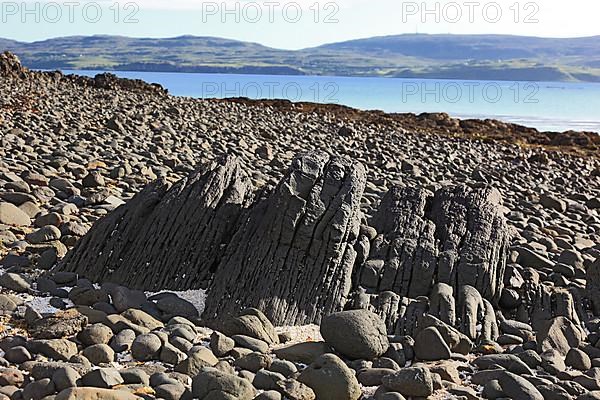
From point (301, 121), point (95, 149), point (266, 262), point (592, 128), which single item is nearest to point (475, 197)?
point (266, 262)

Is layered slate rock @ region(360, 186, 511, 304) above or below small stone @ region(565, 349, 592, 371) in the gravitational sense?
above

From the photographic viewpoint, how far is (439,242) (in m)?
6.16

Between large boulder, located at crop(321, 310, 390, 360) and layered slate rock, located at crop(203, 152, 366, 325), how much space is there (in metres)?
0.65

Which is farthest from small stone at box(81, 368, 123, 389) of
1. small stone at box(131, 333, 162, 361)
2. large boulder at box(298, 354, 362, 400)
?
large boulder at box(298, 354, 362, 400)

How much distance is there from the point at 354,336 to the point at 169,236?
213 cm

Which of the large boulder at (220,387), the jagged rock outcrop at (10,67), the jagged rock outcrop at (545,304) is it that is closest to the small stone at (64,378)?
the large boulder at (220,387)

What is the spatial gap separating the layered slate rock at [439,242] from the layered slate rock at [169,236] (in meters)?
1.30

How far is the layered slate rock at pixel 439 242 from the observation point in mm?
5883

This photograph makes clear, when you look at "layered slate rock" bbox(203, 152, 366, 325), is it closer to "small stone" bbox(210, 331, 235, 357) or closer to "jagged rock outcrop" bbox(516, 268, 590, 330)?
"small stone" bbox(210, 331, 235, 357)

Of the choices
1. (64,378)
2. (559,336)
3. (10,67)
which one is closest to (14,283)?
(64,378)

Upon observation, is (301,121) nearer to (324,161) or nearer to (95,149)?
(95,149)

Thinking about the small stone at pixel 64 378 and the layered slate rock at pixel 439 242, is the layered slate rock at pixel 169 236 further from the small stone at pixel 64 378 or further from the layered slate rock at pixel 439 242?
the small stone at pixel 64 378

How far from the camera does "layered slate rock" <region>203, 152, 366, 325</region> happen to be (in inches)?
217

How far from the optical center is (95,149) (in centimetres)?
1294
